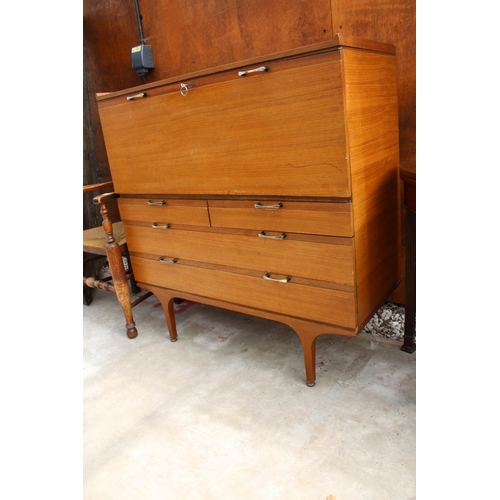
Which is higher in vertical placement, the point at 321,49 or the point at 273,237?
the point at 321,49

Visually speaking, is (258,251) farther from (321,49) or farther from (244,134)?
(321,49)

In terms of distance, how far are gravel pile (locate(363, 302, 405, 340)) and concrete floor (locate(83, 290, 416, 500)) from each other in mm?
56

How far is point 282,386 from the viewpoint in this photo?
1909 mm

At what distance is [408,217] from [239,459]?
1139mm

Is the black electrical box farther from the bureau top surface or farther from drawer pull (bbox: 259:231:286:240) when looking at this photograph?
drawer pull (bbox: 259:231:286:240)

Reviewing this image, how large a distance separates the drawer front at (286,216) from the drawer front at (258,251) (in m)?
0.04

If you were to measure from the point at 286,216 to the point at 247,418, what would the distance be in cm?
83

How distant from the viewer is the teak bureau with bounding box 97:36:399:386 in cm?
147

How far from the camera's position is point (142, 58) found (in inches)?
107

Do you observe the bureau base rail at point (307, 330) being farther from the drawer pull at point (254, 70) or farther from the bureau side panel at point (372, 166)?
the drawer pull at point (254, 70)

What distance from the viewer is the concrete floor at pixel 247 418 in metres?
1.43

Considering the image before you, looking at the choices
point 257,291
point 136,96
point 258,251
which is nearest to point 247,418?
point 257,291

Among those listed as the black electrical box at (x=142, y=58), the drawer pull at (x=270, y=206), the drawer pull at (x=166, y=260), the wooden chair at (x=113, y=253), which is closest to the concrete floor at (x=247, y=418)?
the wooden chair at (x=113, y=253)
